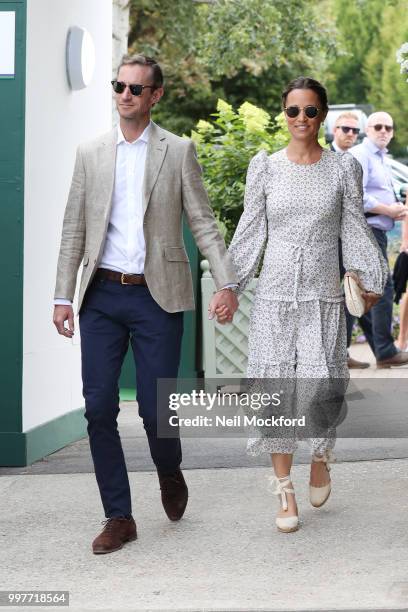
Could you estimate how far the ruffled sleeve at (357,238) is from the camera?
5871mm

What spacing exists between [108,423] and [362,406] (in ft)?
14.2

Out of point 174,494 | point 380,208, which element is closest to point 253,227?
point 174,494

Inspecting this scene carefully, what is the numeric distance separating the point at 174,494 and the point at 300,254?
1218 millimetres

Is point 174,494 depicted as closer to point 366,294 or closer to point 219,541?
point 219,541

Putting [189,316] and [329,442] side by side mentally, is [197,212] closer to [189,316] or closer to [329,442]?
[329,442]

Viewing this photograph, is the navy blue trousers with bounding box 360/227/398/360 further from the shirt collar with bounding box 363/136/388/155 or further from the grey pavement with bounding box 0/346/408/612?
the grey pavement with bounding box 0/346/408/612

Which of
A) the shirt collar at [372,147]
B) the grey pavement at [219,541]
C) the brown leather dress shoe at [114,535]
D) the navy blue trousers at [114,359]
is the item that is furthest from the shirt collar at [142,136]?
the shirt collar at [372,147]

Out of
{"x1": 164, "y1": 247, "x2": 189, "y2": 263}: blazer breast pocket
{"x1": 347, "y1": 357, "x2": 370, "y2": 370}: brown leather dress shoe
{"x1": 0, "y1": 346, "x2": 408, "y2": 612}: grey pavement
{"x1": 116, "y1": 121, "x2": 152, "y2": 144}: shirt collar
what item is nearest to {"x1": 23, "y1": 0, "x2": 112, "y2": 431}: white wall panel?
{"x1": 0, "y1": 346, "x2": 408, "y2": 612}: grey pavement

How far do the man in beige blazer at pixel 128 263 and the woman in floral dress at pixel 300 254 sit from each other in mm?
245

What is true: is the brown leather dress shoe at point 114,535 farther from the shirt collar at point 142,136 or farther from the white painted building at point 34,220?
the white painted building at point 34,220

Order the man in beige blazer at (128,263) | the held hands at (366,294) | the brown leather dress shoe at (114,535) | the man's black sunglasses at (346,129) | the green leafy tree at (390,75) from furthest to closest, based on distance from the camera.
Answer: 1. the green leafy tree at (390,75)
2. the man's black sunglasses at (346,129)
3. the held hands at (366,294)
4. the man in beige blazer at (128,263)
5. the brown leather dress shoe at (114,535)

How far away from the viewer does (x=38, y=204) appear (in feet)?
25.2

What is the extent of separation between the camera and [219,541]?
18.4 ft

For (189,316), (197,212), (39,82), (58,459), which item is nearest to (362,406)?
(189,316)
